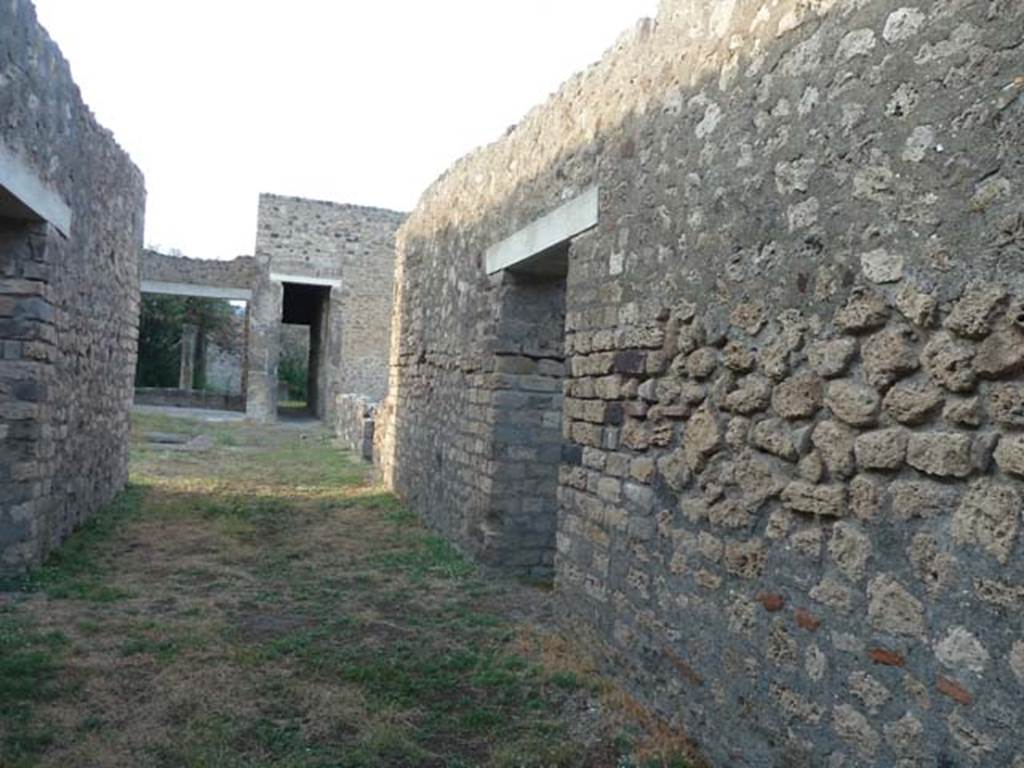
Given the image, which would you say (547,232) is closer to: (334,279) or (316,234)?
(334,279)

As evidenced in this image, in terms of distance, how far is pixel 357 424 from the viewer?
1389 cm

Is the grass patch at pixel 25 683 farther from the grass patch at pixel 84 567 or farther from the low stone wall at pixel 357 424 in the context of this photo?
the low stone wall at pixel 357 424

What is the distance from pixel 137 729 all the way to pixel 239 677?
0.62 meters

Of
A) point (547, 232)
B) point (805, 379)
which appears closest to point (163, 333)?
point (547, 232)

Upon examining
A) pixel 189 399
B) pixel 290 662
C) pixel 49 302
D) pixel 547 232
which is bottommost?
pixel 290 662

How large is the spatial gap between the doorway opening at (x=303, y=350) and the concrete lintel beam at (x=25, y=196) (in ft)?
49.5

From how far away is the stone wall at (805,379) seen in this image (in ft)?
6.75

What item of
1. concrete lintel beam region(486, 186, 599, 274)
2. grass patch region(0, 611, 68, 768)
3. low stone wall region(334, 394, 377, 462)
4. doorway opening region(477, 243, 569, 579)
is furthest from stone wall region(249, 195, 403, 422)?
grass patch region(0, 611, 68, 768)

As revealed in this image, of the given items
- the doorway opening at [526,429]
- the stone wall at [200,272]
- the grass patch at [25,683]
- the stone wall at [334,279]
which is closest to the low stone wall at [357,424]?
the stone wall at [334,279]

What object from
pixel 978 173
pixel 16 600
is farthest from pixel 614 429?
pixel 16 600

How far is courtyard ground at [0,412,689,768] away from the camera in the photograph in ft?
10.4

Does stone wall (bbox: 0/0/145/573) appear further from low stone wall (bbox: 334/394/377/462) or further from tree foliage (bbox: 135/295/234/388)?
tree foliage (bbox: 135/295/234/388)

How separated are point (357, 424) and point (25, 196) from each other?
927 cm

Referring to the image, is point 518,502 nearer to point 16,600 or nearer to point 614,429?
point 614,429
